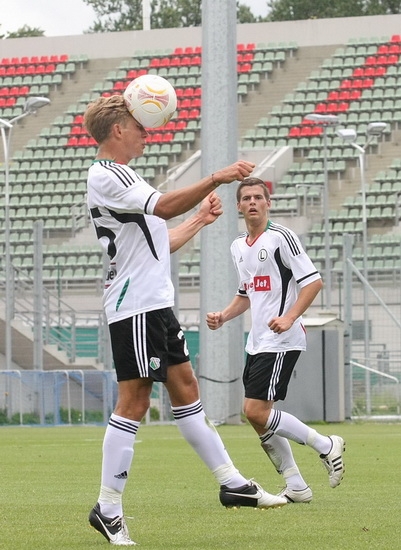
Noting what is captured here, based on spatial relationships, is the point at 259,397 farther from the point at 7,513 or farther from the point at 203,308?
the point at 203,308

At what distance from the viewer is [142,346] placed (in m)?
6.13

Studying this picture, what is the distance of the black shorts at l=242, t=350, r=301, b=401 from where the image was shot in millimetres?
8031

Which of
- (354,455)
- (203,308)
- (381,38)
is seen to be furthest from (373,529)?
(381,38)

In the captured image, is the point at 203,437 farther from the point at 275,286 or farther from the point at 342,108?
the point at 342,108

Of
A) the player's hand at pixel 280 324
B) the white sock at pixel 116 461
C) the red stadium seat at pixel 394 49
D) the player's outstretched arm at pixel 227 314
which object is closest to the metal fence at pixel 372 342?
the player's outstretched arm at pixel 227 314

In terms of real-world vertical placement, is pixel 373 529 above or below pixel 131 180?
below

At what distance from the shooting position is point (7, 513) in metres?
7.13

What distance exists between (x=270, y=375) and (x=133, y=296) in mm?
2062

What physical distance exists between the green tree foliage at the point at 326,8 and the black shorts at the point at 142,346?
72217mm

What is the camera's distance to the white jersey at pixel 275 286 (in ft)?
26.5

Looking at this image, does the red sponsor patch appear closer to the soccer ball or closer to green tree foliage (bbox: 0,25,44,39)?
the soccer ball

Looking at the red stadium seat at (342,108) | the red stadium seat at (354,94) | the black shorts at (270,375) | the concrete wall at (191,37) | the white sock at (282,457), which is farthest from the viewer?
the concrete wall at (191,37)

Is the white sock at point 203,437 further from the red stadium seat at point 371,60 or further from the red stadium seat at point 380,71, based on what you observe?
the red stadium seat at point 371,60

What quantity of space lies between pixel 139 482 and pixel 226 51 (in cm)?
1078
